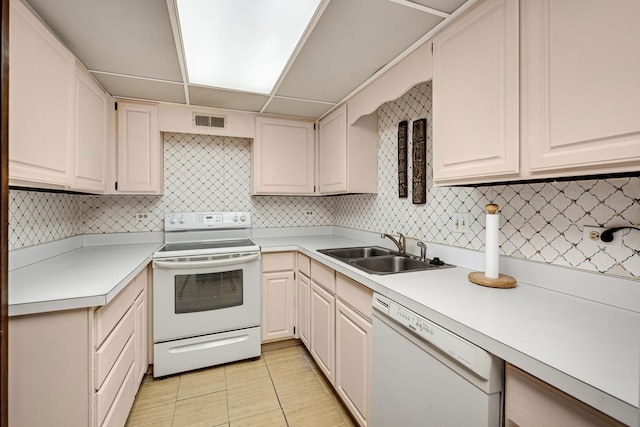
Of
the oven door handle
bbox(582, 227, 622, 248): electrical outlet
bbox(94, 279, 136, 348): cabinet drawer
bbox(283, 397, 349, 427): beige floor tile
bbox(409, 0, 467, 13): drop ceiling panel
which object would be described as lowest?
bbox(283, 397, 349, 427): beige floor tile

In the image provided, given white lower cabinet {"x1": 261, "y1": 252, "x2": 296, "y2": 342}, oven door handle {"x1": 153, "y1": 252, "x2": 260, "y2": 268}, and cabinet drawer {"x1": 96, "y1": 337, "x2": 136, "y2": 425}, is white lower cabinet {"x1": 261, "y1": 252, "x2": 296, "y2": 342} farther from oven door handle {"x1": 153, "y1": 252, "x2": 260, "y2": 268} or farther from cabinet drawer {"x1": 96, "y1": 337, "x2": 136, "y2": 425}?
cabinet drawer {"x1": 96, "y1": 337, "x2": 136, "y2": 425}

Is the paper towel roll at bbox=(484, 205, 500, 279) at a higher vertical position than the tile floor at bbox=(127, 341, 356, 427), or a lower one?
higher

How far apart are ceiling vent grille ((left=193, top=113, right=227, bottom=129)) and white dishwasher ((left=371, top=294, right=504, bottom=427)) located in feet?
7.02

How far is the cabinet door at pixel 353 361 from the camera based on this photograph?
58.7 inches

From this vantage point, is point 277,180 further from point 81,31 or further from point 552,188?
point 552,188

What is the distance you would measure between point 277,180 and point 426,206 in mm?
1468

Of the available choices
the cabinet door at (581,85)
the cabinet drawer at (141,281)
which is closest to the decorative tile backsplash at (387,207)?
the cabinet door at (581,85)

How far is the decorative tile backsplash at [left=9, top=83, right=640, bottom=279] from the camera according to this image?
1.09 metres

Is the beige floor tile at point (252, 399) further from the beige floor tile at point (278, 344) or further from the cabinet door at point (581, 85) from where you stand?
the cabinet door at point (581, 85)

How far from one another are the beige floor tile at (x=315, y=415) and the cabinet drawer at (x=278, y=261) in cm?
103

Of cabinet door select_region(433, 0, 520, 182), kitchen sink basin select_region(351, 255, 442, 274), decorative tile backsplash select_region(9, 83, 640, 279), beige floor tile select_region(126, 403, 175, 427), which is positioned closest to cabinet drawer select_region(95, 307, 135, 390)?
beige floor tile select_region(126, 403, 175, 427)

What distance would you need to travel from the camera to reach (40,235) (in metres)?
1.83

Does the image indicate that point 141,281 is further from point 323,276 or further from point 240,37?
point 240,37

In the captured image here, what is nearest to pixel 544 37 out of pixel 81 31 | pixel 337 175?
pixel 337 175
